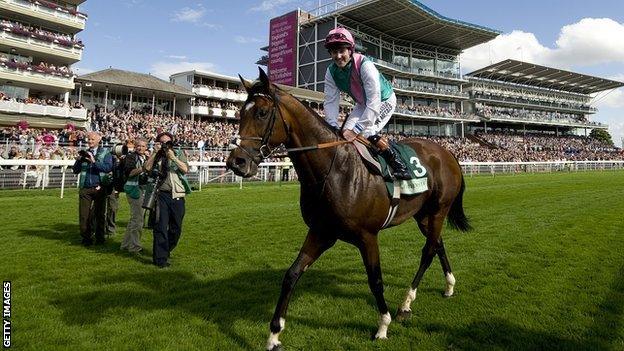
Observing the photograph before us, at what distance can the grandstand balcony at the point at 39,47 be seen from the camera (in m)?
28.9

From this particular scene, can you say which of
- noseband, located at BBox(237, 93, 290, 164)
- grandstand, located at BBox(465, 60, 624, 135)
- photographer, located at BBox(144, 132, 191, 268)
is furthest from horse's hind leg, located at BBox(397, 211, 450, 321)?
grandstand, located at BBox(465, 60, 624, 135)

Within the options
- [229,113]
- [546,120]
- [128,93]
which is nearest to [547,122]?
[546,120]

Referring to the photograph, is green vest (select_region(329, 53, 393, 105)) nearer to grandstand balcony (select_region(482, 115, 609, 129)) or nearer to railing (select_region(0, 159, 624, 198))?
railing (select_region(0, 159, 624, 198))

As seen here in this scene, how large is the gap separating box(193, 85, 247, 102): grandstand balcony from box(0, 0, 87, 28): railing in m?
11.3

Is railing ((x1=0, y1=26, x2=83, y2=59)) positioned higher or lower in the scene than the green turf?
higher

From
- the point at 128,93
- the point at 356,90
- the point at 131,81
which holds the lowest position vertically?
the point at 356,90

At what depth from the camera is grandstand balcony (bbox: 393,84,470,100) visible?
58.3 meters

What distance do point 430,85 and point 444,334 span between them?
206 ft

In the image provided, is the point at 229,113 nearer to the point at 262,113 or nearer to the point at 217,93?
the point at 217,93

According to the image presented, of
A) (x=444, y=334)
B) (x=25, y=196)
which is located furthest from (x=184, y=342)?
(x=25, y=196)

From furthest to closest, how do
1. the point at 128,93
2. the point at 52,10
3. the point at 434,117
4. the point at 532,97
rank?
the point at 532,97, the point at 434,117, the point at 128,93, the point at 52,10

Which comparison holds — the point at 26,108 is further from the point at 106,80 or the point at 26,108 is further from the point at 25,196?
the point at 25,196

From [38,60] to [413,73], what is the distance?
43712 millimetres

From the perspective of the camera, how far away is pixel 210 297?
4.60m
